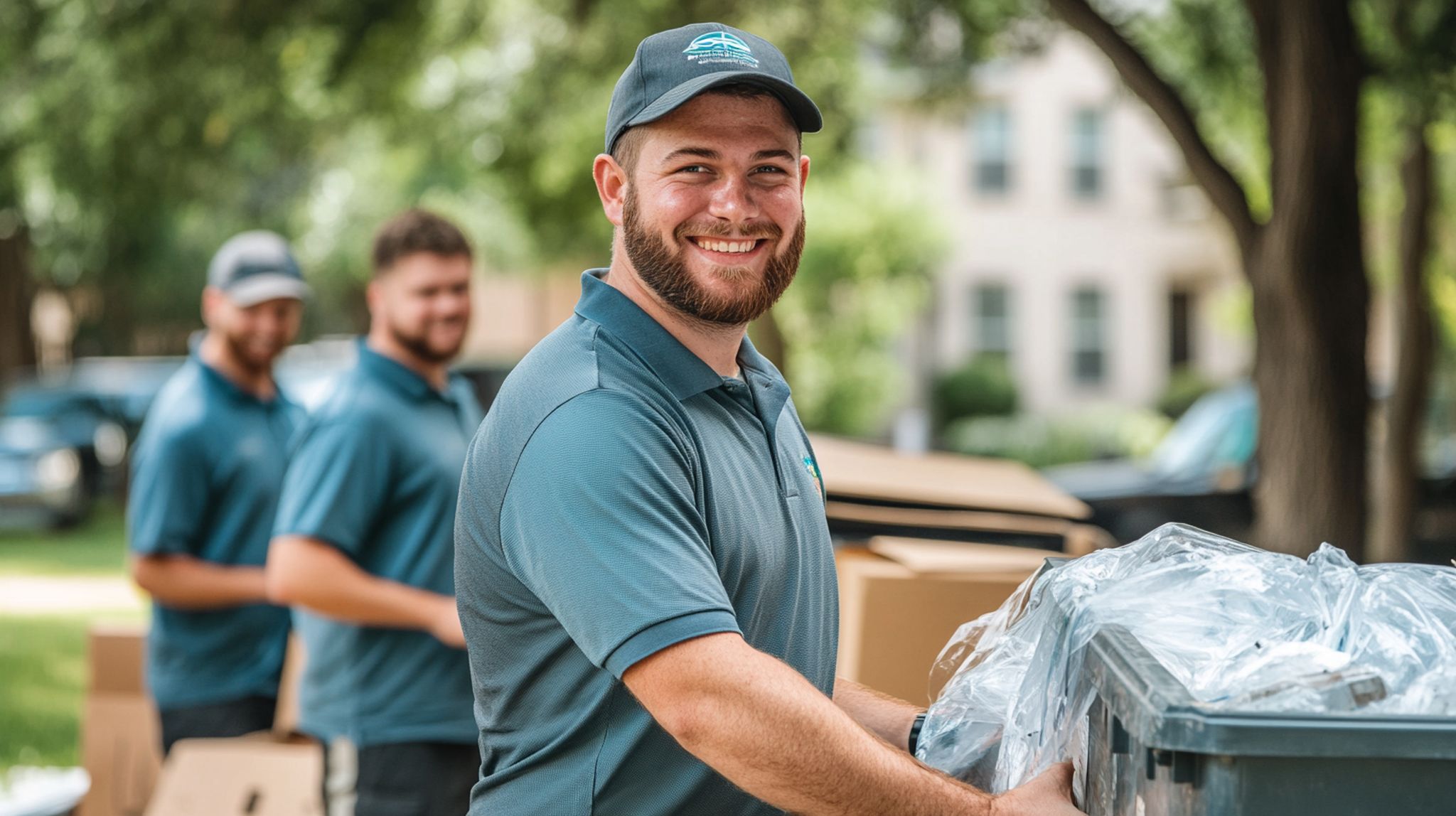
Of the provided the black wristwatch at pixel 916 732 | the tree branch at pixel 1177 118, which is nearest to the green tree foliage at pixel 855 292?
the tree branch at pixel 1177 118

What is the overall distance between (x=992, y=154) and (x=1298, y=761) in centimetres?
3023

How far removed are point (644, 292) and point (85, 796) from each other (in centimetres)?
345

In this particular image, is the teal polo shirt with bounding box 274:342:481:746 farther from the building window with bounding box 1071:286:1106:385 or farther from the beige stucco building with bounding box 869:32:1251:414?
the building window with bounding box 1071:286:1106:385

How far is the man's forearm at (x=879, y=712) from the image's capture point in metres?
2.39

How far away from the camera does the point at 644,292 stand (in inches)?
84.5

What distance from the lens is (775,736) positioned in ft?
5.79

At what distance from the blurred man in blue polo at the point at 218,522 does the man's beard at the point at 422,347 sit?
94cm

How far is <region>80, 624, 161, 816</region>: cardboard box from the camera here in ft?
15.5

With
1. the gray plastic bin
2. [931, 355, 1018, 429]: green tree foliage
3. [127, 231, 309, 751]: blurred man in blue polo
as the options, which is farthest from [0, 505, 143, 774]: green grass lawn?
[931, 355, 1018, 429]: green tree foliage

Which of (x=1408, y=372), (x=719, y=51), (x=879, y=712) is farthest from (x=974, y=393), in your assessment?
(x=719, y=51)

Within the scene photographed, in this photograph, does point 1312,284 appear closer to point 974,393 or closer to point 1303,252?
point 1303,252

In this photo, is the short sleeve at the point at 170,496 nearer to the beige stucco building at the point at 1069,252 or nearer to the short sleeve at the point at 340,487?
the short sleeve at the point at 340,487

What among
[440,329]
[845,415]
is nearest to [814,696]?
[440,329]

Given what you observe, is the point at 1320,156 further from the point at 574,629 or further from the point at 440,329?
the point at 574,629
